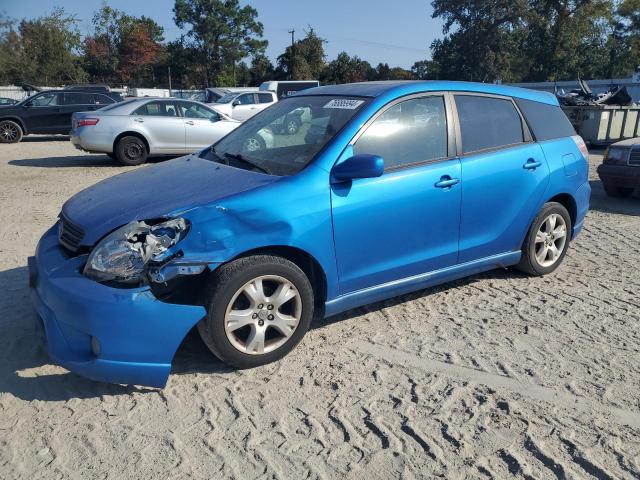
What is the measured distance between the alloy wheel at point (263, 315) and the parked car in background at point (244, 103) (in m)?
15.9

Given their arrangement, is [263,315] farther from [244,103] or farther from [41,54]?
[41,54]

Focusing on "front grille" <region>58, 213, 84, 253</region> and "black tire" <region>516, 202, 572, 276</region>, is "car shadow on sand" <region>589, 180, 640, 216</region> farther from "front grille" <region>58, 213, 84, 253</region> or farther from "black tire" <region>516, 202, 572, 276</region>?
"front grille" <region>58, 213, 84, 253</region>

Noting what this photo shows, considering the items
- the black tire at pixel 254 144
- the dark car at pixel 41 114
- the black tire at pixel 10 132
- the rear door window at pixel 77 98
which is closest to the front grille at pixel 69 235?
the black tire at pixel 254 144

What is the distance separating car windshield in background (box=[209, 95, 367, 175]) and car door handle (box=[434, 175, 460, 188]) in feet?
2.60

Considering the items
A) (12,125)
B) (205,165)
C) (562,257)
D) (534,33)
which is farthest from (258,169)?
(534,33)

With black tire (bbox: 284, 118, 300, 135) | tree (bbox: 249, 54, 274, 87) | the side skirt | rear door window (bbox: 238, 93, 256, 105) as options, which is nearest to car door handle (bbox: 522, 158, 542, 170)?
the side skirt

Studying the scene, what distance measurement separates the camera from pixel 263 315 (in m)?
3.29

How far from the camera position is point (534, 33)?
166 ft

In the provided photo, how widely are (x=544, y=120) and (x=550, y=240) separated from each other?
109cm

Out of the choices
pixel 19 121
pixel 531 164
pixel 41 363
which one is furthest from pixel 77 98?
pixel 531 164

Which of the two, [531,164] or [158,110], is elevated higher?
[158,110]

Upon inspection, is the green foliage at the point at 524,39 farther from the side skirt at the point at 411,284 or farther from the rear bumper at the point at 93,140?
the side skirt at the point at 411,284

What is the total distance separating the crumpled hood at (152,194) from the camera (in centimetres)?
320

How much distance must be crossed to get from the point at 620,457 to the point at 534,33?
5532 cm
